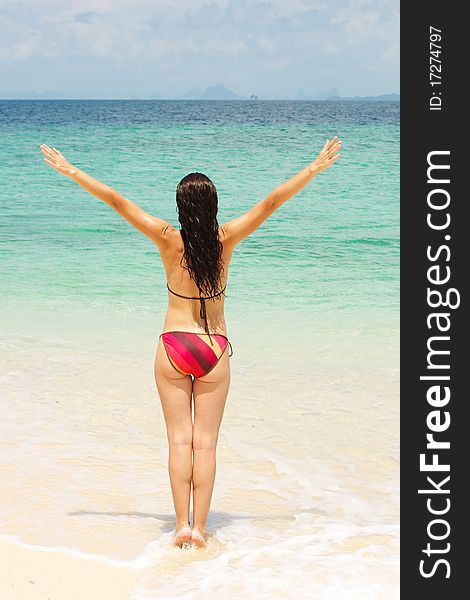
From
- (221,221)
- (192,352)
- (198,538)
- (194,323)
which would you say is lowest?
(198,538)

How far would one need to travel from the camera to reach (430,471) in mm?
4613

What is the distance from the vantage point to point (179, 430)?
13.7 ft

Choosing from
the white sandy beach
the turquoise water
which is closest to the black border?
the white sandy beach

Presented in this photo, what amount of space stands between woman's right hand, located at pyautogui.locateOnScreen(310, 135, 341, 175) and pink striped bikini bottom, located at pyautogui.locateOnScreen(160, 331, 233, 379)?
0.95 metres

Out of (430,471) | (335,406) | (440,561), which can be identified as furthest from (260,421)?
(440,561)

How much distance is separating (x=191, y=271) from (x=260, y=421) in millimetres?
2409

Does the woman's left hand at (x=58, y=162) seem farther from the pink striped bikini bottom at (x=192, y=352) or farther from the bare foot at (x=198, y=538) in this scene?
the bare foot at (x=198, y=538)

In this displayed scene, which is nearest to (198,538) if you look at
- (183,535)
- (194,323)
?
(183,535)

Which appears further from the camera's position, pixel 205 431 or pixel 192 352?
pixel 205 431

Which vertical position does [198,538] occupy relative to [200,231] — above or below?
below

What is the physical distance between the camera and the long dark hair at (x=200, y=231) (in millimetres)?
3975

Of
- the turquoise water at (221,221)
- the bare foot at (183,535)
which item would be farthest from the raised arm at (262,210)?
the turquoise water at (221,221)

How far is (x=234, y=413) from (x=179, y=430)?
7.32 feet

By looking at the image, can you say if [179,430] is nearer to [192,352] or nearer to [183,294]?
[192,352]
